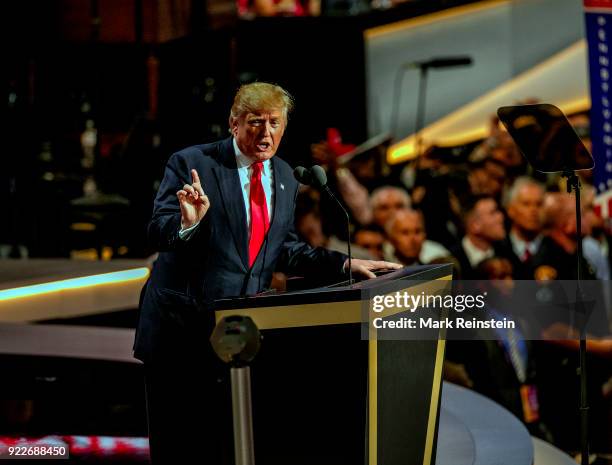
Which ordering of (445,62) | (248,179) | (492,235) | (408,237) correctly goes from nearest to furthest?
1. (248,179)
2. (408,237)
3. (492,235)
4. (445,62)

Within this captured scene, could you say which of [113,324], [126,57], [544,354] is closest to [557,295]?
[544,354]

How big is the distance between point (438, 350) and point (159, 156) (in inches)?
111

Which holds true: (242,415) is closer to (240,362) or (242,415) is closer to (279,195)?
(240,362)

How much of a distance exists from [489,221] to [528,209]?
1.15 feet

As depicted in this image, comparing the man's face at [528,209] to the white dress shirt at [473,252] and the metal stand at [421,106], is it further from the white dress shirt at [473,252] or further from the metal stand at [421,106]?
the metal stand at [421,106]

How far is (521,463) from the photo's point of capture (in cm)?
280

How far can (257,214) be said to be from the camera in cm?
252

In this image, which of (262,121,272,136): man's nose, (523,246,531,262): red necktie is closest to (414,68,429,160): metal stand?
(523,246,531,262): red necktie

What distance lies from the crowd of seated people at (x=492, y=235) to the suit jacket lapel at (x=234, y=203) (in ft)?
6.13

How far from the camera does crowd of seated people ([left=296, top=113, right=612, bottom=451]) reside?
4105 millimetres

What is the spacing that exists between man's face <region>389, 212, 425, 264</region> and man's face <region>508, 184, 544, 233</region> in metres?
0.67

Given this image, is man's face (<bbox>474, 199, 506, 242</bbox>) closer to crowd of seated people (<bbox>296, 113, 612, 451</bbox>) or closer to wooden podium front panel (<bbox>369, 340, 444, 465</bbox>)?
crowd of seated people (<bbox>296, 113, 612, 451</bbox>)

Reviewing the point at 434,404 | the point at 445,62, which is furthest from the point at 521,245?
the point at 434,404

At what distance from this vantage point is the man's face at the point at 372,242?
15.7ft
